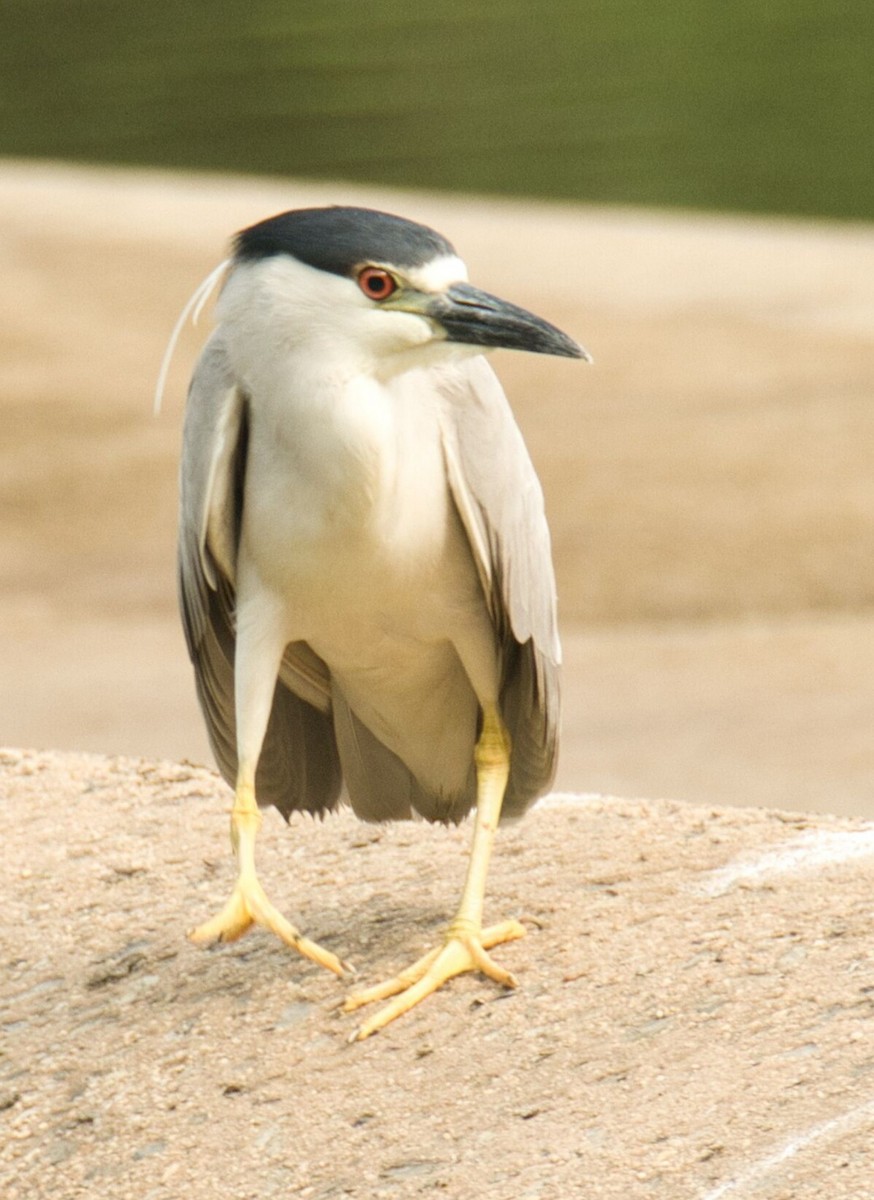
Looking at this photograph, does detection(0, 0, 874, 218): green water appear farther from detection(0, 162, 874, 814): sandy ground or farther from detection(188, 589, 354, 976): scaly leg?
detection(188, 589, 354, 976): scaly leg

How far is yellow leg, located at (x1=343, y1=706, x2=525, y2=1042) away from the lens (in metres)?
3.26

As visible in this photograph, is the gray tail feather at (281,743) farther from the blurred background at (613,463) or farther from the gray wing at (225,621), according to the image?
the blurred background at (613,463)

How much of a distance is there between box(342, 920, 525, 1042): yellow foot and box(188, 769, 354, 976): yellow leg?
0.08 meters

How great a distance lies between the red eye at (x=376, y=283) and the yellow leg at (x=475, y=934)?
2.65 ft

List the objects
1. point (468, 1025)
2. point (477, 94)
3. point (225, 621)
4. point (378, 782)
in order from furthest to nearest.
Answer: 1. point (477, 94)
2. point (378, 782)
3. point (225, 621)
4. point (468, 1025)

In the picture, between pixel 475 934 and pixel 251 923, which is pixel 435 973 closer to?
pixel 475 934

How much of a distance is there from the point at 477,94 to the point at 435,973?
17.0m

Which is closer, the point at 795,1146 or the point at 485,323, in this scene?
the point at 795,1146

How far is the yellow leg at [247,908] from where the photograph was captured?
3293 mm

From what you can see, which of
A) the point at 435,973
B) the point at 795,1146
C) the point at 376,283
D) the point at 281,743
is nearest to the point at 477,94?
the point at 281,743

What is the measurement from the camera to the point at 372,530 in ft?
10.3

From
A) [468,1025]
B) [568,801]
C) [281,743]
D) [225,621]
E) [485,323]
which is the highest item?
[485,323]

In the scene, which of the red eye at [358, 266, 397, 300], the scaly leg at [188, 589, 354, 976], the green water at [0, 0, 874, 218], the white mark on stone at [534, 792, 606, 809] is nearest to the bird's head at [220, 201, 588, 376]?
the red eye at [358, 266, 397, 300]

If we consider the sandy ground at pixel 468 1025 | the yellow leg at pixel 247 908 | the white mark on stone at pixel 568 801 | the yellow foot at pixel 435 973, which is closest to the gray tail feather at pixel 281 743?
the sandy ground at pixel 468 1025
